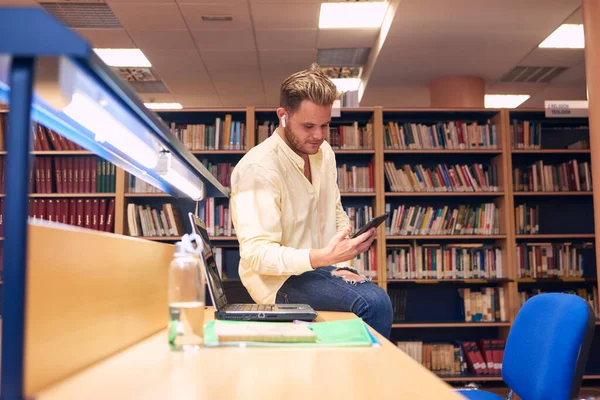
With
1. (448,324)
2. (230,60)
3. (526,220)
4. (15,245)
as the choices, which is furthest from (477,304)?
(15,245)

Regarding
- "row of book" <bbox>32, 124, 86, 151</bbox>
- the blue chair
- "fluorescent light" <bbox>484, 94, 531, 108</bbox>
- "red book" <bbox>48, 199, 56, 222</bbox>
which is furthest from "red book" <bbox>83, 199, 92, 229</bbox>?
"fluorescent light" <bbox>484, 94, 531, 108</bbox>

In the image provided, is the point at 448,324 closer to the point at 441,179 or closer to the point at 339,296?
the point at 441,179

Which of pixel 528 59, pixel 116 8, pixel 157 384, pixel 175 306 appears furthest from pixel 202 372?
pixel 528 59

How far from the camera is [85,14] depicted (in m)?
4.65

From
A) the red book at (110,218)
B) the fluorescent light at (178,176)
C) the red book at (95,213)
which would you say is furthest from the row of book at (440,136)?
the fluorescent light at (178,176)

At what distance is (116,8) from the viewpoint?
4453 millimetres

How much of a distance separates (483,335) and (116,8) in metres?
4.08

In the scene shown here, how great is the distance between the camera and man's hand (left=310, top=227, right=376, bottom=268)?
148cm

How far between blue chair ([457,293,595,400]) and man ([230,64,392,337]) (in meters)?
0.43

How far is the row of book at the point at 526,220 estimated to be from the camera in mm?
4578

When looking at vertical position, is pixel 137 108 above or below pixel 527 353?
above

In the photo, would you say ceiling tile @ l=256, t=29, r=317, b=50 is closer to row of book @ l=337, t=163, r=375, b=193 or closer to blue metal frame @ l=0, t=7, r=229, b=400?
row of book @ l=337, t=163, r=375, b=193

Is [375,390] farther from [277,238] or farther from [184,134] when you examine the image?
[184,134]

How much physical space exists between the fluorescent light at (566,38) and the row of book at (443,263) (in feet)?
6.79
